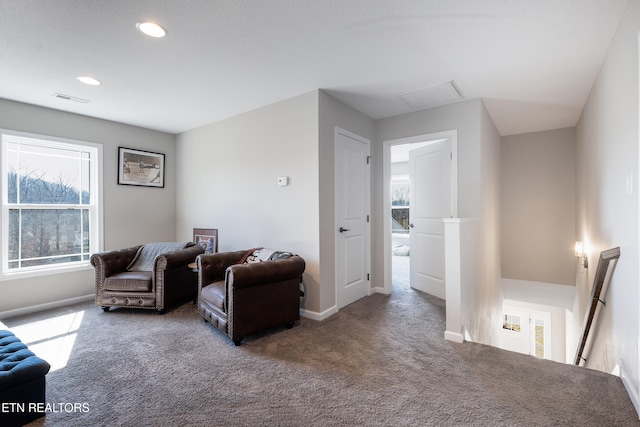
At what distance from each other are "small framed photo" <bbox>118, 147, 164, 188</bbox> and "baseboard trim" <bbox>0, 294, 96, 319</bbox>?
1640 millimetres

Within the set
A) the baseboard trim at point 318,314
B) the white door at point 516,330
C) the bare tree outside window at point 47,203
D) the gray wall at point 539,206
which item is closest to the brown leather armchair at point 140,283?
the bare tree outside window at point 47,203

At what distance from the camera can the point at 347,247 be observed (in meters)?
3.69

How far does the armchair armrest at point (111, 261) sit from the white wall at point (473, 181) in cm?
321

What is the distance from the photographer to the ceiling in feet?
6.31

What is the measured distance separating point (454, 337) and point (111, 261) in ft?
12.5

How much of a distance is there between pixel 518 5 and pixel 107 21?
2666 millimetres

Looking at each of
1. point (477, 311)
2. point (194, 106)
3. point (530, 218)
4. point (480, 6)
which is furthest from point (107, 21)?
point (530, 218)

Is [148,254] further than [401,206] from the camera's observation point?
No

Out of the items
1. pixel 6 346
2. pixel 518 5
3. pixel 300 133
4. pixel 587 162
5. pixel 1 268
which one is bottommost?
pixel 6 346

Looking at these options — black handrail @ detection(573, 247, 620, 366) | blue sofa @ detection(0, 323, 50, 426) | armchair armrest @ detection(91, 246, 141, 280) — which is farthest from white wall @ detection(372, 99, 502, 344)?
armchair armrest @ detection(91, 246, 141, 280)

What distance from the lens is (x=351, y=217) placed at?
12.3ft

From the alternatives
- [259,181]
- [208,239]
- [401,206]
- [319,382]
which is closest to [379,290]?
[259,181]

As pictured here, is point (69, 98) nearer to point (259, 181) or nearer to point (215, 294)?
point (259, 181)

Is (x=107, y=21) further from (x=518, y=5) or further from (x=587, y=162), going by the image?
(x=587, y=162)
